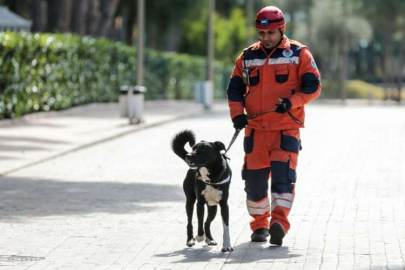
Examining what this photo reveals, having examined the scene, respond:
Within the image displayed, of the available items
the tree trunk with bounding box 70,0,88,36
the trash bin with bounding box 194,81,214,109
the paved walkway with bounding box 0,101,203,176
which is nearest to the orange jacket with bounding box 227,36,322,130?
the paved walkway with bounding box 0,101,203,176

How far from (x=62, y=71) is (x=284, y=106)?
75.2ft

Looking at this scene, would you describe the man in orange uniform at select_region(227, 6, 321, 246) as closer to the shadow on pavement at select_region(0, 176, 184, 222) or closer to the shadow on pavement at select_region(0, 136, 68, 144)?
the shadow on pavement at select_region(0, 176, 184, 222)

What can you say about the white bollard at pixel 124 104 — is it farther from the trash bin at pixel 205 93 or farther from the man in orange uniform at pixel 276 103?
the man in orange uniform at pixel 276 103

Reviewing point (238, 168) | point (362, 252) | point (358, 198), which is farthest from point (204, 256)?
point (238, 168)

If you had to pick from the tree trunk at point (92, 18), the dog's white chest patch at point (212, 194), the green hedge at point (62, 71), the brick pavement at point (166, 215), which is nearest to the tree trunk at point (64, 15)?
the green hedge at point (62, 71)

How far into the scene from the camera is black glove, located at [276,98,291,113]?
27.6 ft

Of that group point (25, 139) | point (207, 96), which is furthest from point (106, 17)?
point (25, 139)

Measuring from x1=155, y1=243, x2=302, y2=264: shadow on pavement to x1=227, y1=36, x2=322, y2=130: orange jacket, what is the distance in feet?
3.02

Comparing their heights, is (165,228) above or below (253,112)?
below

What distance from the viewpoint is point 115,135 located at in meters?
22.9

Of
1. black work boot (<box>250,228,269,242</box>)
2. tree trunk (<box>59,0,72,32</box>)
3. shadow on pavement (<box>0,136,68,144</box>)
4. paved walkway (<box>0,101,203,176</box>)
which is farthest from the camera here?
tree trunk (<box>59,0,72,32</box>)

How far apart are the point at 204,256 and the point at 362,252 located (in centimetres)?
116

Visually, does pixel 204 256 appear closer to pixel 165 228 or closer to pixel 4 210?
pixel 165 228

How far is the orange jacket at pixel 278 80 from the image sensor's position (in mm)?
8633
